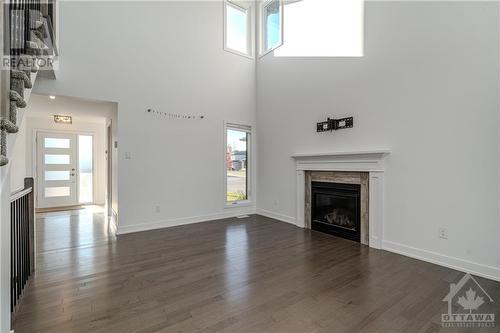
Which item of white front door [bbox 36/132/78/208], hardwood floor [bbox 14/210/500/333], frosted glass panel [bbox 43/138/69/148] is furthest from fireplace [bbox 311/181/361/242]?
frosted glass panel [bbox 43/138/69/148]

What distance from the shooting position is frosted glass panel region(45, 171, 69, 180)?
656 cm

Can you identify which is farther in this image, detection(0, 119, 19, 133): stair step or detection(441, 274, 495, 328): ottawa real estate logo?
detection(441, 274, 495, 328): ottawa real estate logo

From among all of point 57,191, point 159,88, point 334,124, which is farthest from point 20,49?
point 57,191

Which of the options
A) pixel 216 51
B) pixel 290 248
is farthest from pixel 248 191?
pixel 216 51

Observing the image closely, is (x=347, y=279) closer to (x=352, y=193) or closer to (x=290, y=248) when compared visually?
(x=290, y=248)

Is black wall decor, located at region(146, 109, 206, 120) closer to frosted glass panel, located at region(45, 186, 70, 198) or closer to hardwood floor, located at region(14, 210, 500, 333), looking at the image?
hardwood floor, located at region(14, 210, 500, 333)

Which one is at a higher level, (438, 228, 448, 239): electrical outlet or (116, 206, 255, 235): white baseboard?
(438, 228, 448, 239): electrical outlet

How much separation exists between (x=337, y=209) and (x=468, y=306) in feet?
7.35

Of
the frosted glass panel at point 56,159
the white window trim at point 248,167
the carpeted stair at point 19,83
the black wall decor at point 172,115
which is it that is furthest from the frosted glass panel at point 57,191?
the carpeted stair at point 19,83

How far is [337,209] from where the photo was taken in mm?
4285

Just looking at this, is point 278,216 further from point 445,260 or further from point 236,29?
point 236,29

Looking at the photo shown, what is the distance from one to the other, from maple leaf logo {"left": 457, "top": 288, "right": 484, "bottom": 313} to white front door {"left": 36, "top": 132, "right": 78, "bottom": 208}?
27.3 feet

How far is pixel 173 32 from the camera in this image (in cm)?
477

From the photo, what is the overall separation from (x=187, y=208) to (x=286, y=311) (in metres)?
3.34
